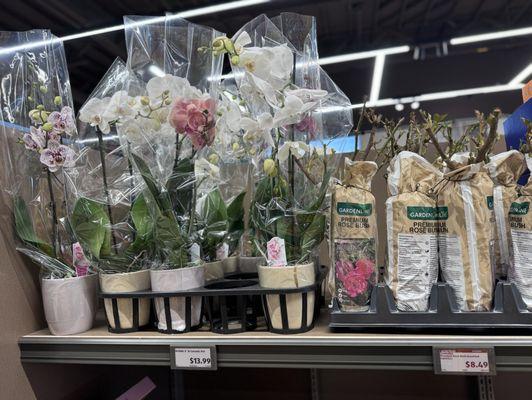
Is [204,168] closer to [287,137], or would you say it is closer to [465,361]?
[287,137]

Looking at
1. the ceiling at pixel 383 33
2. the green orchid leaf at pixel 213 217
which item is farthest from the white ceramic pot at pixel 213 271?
the ceiling at pixel 383 33

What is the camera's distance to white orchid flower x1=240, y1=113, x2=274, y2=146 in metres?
0.85

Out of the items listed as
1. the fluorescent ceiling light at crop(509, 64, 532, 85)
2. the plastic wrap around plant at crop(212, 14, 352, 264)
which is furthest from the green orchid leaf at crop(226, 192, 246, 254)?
the fluorescent ceiling light at crop(509, 64, 532, 85)

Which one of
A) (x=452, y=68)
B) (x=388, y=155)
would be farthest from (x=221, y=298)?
(x=452, y=68)

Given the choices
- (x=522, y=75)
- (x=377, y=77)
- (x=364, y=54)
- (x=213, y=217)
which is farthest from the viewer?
(x=377, y=77)

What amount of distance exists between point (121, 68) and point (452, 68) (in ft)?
21.5

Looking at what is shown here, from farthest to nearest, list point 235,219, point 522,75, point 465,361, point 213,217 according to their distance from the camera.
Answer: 1. point 522,75
2. point 235,219
3. point 213,217
4. point 465,361

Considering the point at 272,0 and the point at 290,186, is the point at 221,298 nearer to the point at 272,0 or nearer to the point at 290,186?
the point at 290,186

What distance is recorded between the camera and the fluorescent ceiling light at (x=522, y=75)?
6.24 metres

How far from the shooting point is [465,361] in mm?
770

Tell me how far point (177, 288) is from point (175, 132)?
372mm

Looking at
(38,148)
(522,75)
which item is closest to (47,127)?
(38,148)

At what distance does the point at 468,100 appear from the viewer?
7.00m

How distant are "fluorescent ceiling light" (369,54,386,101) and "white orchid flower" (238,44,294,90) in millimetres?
5740
